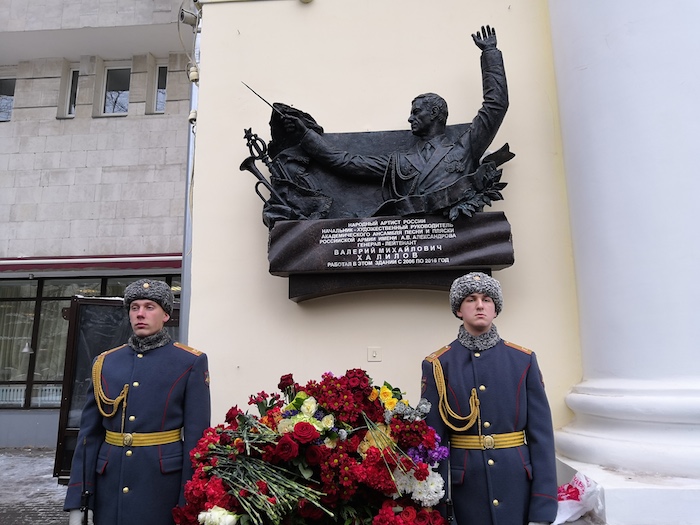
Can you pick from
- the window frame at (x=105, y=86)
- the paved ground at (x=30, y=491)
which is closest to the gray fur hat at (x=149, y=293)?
the paved ground at (x=30, y=491)

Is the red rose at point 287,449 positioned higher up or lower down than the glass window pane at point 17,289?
lower down

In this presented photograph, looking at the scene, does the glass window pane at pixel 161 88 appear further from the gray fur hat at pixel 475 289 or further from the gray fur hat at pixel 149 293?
the gray fur hat at pixel 475 289

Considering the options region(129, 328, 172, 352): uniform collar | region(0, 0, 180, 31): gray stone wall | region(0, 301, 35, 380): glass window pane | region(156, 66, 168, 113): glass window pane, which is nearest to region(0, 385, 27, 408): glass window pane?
region(0, 301, 35, 380): glass window pane

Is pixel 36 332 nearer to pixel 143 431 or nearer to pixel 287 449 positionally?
pixel 143 431

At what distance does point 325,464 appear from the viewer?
1883 millimetres

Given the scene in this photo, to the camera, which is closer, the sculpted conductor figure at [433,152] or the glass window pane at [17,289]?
the sculpted conductor figure at [433,152]

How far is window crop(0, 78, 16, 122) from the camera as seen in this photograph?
9.80 m

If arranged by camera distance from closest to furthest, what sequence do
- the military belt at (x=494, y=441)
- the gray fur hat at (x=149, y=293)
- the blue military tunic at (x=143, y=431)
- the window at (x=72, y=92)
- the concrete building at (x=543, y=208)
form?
the military belt at (x=494, y=441) < the blue military tunic at (x=143, y=431) < the gray fur hat at (x=149, y=293) < the concrete building at (x=543, y=208) < the window at (x=72, y=92)

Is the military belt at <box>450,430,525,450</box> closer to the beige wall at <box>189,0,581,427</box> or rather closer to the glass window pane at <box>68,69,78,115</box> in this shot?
the beige wall at <box>189,0,581,427</box>

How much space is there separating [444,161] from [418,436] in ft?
5.77

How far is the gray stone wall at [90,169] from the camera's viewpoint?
8.93 m

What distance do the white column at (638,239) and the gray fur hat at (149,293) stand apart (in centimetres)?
201

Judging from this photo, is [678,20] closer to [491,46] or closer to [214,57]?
[491,46]

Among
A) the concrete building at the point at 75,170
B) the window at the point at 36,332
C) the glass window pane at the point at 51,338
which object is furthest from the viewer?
the glass window pane at the point at 51,338
